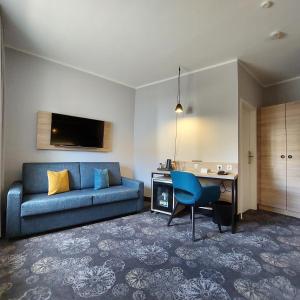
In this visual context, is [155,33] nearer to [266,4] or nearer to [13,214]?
[266,4]

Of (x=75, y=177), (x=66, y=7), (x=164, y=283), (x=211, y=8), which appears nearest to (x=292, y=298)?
(x=164, y=283)

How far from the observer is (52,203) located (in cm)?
265

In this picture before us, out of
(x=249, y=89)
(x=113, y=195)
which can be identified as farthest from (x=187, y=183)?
(x=249, y=89)

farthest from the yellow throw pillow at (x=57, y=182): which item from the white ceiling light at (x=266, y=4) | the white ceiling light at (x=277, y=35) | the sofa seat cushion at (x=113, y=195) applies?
the white ceiling light at (x=277, y=35)

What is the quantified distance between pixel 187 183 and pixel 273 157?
7.34 feet

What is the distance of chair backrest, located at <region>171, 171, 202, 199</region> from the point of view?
8.54 feet

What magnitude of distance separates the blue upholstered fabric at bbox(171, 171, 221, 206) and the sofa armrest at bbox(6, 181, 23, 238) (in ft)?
6.52

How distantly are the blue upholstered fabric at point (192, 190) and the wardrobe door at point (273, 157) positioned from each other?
1.71 m

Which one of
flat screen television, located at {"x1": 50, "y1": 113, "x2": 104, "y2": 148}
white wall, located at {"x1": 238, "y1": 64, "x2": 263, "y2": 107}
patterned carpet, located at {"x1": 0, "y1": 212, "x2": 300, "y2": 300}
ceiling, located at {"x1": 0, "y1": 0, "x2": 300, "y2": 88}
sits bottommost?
patterned carpet, located at {"x1": 0, "y1": 212, "x2": 300, "y2": 300}

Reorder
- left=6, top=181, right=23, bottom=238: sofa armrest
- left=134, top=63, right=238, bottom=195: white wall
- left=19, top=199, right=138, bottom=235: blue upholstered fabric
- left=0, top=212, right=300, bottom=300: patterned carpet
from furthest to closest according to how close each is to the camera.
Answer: left=134, top=63, right=238, bottom=195: white wall
left=19, top=199, right=138, bottom=235: blue upholstered fabric
left=6, top=181, right=23, bottom=238: sofa armrest
left=0, top=212, right=300, bottom=300: patterned carpet

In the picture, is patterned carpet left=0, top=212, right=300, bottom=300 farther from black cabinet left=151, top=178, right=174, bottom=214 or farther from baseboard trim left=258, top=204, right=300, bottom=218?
baseboard trim left=258, top=204, right=300, bottom=218

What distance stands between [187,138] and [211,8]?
218 centimetres

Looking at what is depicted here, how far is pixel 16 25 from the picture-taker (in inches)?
102

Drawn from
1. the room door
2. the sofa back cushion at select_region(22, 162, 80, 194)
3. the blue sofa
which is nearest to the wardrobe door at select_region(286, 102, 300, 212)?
the room door
